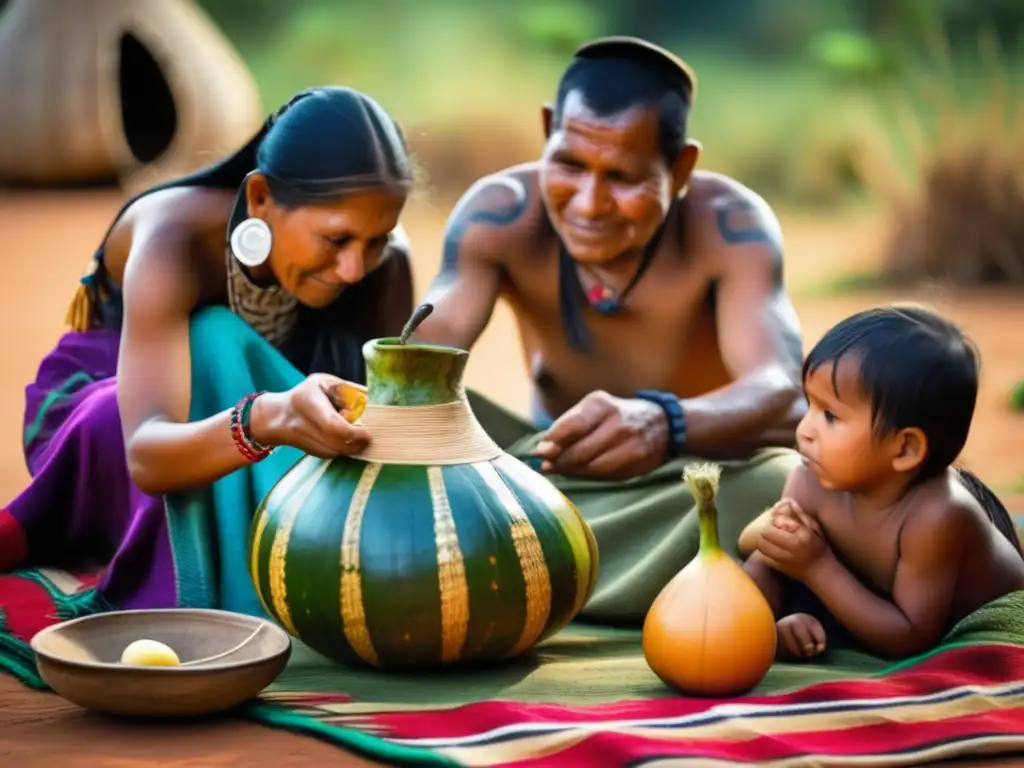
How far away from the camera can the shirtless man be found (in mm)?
3793

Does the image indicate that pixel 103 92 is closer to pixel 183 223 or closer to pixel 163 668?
pixel 183 223

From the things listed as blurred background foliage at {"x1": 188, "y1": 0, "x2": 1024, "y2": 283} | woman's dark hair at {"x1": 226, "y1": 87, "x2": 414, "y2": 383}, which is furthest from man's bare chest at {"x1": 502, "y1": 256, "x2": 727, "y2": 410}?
blurred background foliage at {"x1": 188, "y1": 0, "x2": 1024, "y2": 283}

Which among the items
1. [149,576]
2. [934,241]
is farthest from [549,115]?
[934,241]

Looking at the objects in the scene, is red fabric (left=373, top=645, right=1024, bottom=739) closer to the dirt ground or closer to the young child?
the young child

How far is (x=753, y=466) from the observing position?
12.5 ft

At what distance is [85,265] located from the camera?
30.9ft

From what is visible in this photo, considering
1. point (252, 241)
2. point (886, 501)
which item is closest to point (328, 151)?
point (252, 241)

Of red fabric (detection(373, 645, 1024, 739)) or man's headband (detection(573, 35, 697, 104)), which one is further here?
man's headband (detection(573, 35, 697, 104))

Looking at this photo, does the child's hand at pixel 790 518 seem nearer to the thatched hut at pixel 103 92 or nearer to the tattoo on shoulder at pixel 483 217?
the tattoo on shoulder at pixel 483 217

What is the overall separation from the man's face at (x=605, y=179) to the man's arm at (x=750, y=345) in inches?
9.0

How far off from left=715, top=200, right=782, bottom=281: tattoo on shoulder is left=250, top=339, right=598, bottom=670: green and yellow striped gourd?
4.20 ft

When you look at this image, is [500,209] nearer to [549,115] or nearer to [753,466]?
[549,115]

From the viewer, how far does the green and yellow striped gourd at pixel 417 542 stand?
2.93 meters

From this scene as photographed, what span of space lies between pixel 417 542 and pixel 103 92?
8536 millimetres
